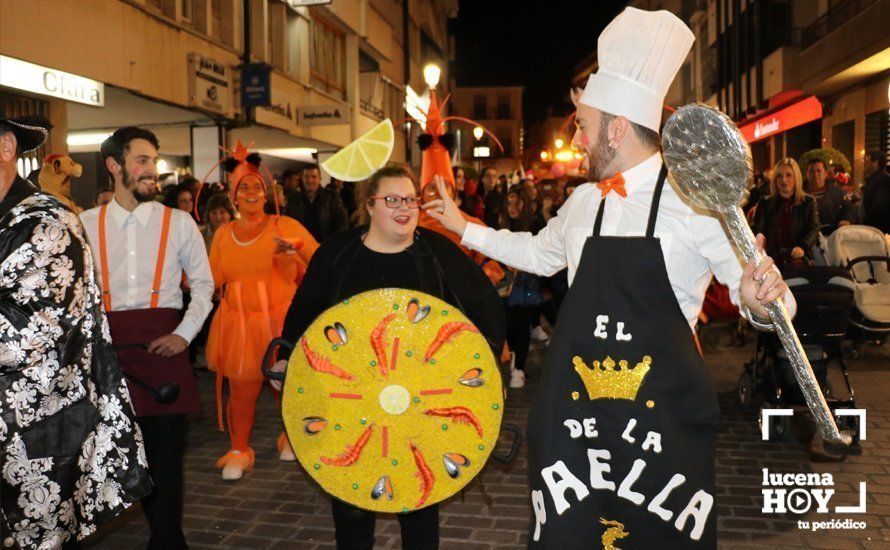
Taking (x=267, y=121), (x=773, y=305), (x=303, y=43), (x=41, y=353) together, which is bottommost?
(x=41, y=353)

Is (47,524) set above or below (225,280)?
below

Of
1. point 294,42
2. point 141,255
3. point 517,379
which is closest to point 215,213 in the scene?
point 517,379

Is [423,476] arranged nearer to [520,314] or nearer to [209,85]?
[520,314]

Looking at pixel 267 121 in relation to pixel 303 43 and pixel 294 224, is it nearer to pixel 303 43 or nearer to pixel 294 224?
pixel 303 43

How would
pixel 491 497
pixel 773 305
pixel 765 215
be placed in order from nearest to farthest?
1. pixel 773 305
2. pixel 491 497
3. pixel 765 215

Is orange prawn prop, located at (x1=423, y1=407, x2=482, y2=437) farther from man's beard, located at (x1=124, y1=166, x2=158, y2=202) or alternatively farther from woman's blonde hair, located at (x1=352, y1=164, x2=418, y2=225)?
man's beard, located at (x1=124, y1=166, x2=158, y2=202)

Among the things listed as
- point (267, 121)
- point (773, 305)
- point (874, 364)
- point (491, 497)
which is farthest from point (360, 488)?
point (267, 121)

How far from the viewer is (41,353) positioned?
2.70 metres

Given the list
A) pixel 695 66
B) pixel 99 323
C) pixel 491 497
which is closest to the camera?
pixel 99 323

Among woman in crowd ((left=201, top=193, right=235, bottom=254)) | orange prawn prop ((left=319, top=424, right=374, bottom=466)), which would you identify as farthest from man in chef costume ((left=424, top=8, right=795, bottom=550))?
woman in crowd ((left=201, top=193, right=235, bottom=254))

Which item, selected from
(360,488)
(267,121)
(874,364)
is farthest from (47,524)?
(267,121)

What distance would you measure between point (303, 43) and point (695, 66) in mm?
25009

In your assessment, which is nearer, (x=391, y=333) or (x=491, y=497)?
(x=391, y=333)

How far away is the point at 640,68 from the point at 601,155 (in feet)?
0.99
